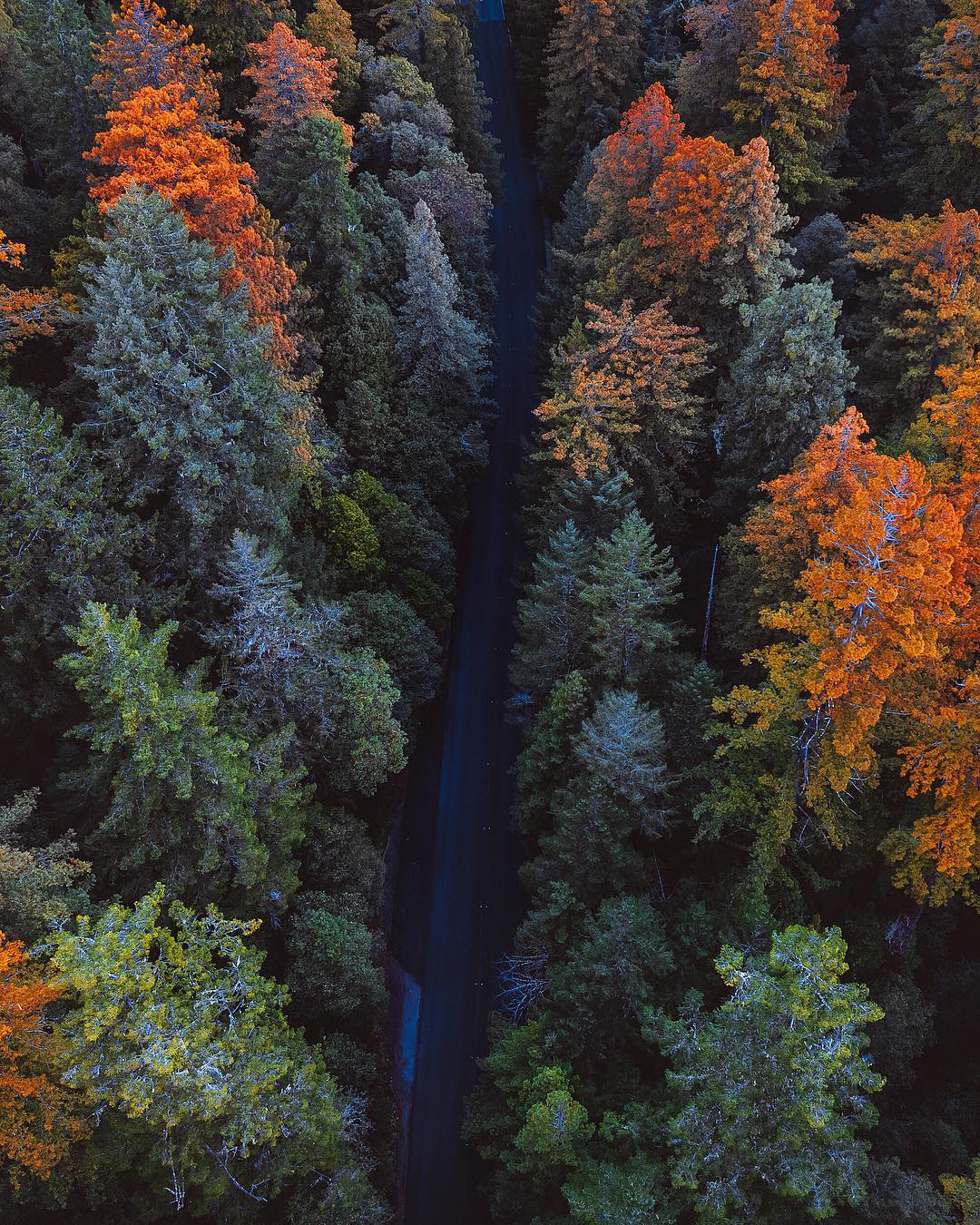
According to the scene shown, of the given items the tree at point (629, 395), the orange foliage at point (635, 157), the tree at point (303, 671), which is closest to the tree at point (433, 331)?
the orange foliage at point (635, 157)

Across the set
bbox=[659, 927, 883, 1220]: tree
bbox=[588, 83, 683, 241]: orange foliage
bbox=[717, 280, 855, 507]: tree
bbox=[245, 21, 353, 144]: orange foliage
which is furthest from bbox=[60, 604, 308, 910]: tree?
bbox=[588, 83, 683, 241]: orange foliage

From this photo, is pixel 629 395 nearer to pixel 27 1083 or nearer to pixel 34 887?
pixel 34 887

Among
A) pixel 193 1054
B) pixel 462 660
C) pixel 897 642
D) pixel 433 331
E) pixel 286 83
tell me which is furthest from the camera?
pixel 462 660

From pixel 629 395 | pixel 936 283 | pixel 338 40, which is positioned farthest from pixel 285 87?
pixel 936 283

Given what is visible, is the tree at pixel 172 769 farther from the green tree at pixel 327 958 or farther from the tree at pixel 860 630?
the tree at pixel 860 630

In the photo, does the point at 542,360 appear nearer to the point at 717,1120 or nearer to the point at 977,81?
the point at 977,81

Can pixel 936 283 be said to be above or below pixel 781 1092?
above
